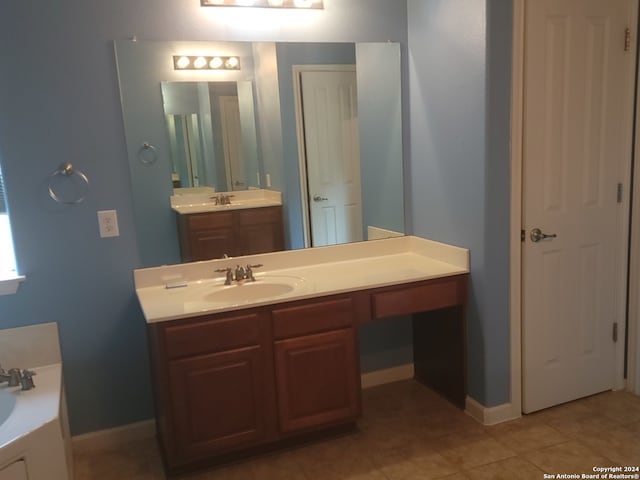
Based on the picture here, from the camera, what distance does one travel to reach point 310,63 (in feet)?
8.98

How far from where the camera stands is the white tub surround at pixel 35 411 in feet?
5.92

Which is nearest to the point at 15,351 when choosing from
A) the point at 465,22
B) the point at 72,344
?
the point at 72,344

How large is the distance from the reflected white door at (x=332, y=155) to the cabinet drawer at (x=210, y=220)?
470 millimetres

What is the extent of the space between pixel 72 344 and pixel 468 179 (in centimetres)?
204

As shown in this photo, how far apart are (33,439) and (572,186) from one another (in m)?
2.55

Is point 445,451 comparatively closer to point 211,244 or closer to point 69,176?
point 211,244

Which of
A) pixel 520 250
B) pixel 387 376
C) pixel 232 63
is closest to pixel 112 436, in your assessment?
pixel 387 376

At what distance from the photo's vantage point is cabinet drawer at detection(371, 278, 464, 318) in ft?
8.07

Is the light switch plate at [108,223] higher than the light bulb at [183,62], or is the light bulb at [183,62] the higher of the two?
the light bulb at [183,62]

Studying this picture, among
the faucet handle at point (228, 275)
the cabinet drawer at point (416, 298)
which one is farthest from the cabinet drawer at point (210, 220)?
the cabinet drawer at point (416, 298)

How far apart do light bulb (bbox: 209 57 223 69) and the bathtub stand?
1625 mm

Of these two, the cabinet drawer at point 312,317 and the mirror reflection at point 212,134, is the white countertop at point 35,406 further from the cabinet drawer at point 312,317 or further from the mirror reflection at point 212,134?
the mirror reflection at point 212,134

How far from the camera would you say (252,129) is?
2.67 metres

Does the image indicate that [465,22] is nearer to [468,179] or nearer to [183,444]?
[468,179]
